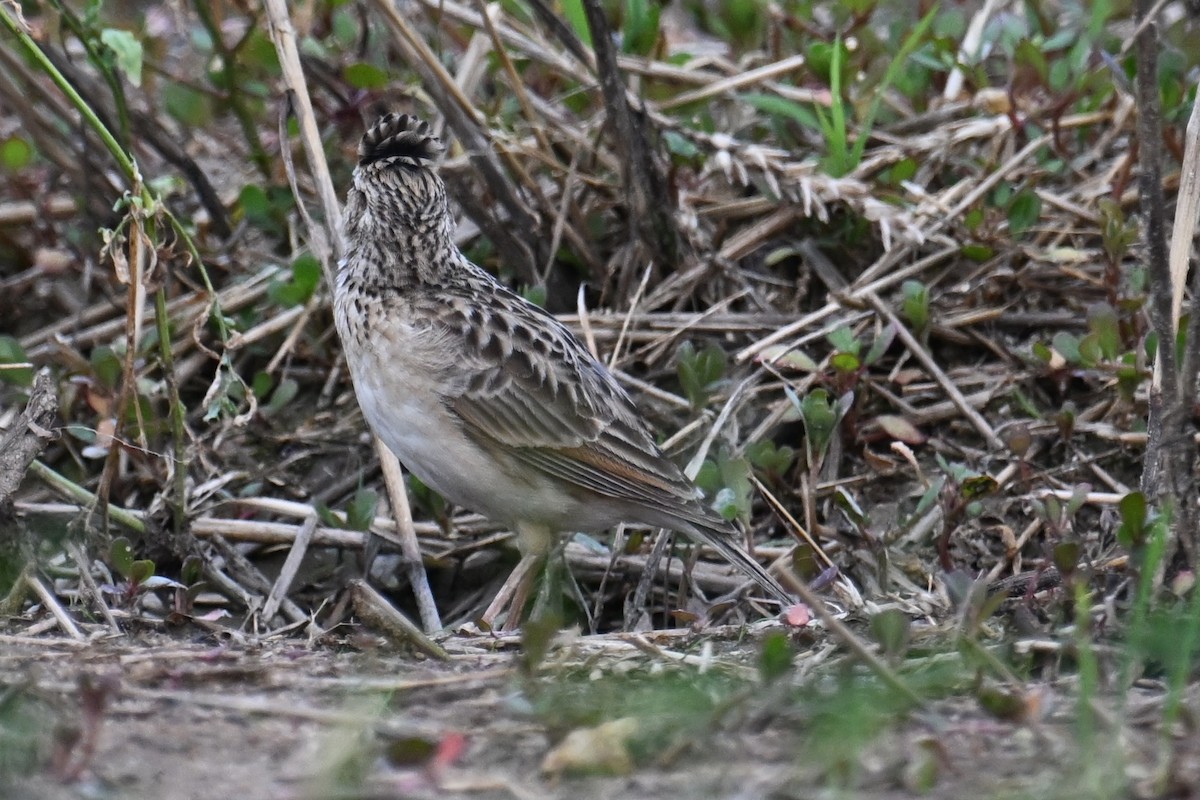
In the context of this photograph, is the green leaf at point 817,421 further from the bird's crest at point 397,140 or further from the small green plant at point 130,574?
the small green plant at point 130,574

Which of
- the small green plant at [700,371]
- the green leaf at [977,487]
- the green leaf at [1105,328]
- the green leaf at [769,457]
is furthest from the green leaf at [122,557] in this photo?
the green leaf at [1105,328]

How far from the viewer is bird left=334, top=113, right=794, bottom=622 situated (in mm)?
5051

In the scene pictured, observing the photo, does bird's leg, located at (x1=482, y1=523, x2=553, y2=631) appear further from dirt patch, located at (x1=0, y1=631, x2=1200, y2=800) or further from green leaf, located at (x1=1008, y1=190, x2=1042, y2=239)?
green leaf, located at (x1=1008, y1=190, x2=1042, y2=239)

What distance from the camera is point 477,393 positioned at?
5090 mm

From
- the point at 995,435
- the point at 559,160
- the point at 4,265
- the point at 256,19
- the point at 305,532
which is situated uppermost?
the point at 256,19

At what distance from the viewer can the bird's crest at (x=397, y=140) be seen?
5316 mm

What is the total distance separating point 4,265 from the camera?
6988 millimetres

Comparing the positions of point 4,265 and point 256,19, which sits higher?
point 256,19

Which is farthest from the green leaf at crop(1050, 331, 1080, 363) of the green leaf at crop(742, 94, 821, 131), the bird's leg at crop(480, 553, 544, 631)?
the bird's leg at crop(480, 553, 544, 631)

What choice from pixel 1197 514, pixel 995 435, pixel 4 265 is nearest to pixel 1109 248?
pixel 995 435

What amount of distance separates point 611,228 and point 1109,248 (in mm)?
2202

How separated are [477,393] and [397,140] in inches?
39.5

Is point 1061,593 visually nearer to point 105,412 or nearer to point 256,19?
point 105,412

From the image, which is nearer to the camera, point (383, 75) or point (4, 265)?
point (383, 75)
